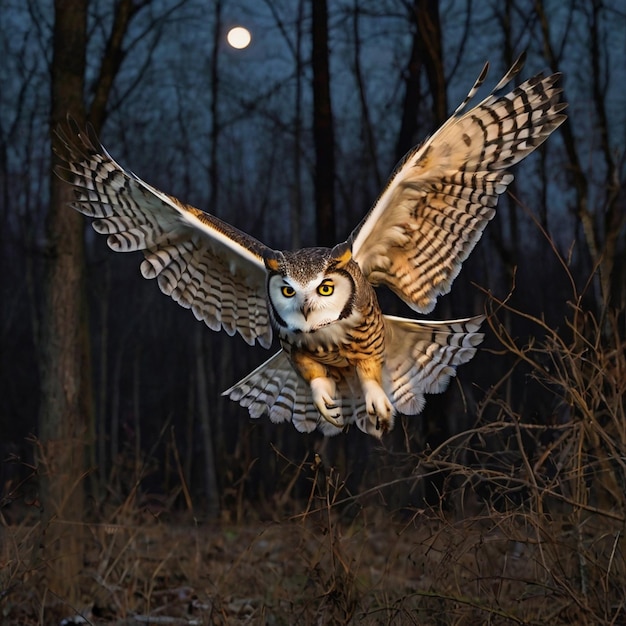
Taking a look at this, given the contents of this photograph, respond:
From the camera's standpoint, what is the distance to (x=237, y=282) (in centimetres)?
432

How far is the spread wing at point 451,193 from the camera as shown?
3.83m

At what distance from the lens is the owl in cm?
352

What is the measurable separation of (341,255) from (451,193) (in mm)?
902

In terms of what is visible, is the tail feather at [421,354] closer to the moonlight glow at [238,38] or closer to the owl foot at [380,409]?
the owl foot at [380,409]

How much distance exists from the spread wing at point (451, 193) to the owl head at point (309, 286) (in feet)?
0.90

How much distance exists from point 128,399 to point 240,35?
16.3m

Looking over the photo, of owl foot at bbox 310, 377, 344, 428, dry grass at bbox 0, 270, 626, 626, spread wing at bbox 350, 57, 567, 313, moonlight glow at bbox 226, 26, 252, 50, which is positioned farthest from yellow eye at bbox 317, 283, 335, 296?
moonlight glow at bbox 226, 26, 252, 50

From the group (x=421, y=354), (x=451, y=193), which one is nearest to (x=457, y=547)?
(x=421, y=354)

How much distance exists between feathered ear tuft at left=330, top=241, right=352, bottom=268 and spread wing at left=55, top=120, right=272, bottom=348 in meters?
0.69

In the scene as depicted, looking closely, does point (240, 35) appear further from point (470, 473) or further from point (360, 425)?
point (470, 473)

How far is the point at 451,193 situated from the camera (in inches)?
158

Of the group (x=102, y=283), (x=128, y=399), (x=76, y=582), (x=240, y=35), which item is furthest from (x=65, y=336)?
(x=128, y=399)

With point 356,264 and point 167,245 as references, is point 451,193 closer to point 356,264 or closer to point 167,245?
point 356,264

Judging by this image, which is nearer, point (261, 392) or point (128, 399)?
point (261, 392)
